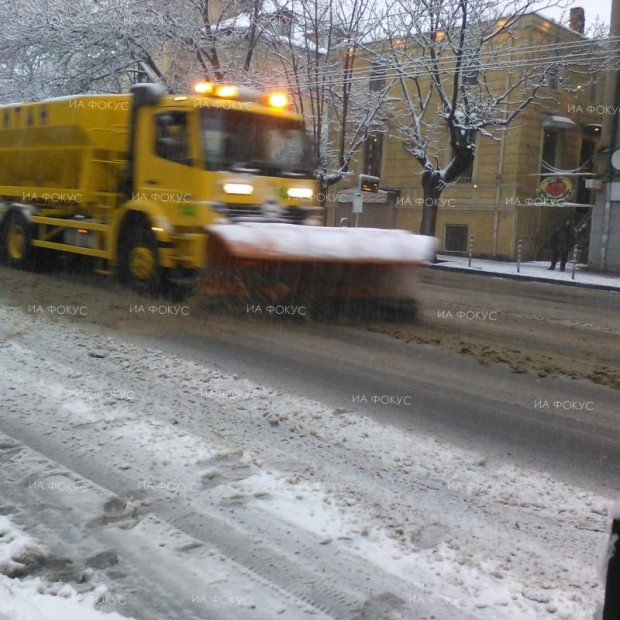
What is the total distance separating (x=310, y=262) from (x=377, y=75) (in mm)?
21018

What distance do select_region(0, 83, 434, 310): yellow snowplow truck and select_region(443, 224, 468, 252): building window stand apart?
2053cm

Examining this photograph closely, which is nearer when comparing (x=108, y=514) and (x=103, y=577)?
(x=103, y=577)

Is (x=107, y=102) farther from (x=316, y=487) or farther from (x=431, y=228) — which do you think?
(x=431, y=228)

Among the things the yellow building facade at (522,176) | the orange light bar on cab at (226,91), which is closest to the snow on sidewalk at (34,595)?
the orange light bar on cab at (226,91)

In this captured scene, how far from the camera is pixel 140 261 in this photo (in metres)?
10.8

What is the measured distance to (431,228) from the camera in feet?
86.1

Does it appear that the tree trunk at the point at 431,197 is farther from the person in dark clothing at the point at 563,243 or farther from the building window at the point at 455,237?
the building window at the point at 455,237

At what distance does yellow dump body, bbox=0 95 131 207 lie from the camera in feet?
38.4

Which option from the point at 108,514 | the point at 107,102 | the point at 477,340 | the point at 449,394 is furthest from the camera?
the point at 107,102

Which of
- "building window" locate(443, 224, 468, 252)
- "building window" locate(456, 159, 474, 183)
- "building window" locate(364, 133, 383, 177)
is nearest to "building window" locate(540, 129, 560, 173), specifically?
"building window" locate(456, 159, 474, 183)

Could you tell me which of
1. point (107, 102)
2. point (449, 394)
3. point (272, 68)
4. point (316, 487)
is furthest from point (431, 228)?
point (316, 487)

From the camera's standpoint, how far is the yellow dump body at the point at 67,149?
11.7m

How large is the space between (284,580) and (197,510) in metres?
0.85

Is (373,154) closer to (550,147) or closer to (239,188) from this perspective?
(550,147)
